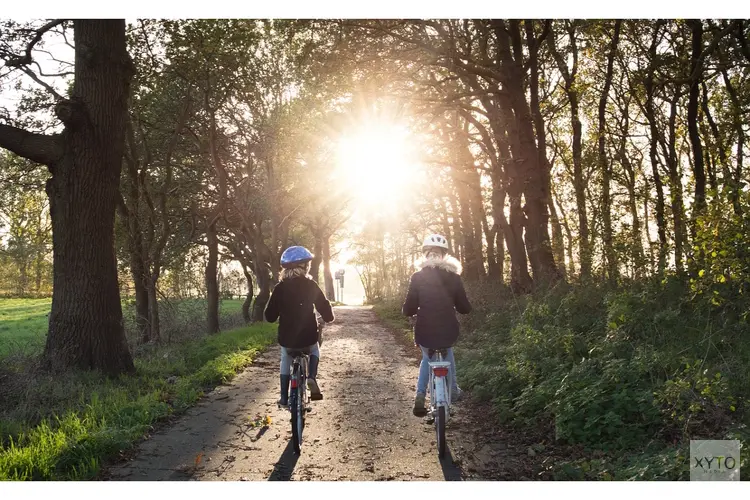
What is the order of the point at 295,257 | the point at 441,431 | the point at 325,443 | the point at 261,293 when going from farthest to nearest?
the point at 261,293
the point at 295,257
the point at 325,443
the point at 441,431

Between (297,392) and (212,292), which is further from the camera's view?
(212,292)

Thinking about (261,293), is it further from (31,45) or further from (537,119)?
(31,45)

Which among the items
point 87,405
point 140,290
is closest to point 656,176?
point 87,405

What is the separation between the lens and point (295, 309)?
682 centimetres

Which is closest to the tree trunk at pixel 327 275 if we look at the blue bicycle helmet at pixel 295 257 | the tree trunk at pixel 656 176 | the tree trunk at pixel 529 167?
the tree trunk at pixel 656 176

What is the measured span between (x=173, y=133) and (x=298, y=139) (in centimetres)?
532

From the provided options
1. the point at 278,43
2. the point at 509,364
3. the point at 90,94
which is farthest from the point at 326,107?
the point at 509,364

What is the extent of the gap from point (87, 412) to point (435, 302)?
14.5 ft

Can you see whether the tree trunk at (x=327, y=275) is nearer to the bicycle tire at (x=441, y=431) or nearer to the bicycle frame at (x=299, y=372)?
the bicycle frame at (x=299, y=372)

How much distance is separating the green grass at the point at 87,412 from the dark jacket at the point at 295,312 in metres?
1.96

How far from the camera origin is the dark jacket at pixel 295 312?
6.77 meters

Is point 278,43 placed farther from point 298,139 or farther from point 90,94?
point 90,94

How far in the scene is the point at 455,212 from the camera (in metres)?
30.9

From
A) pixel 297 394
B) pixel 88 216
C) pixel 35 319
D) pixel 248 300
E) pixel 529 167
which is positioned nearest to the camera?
pixel 297 394
